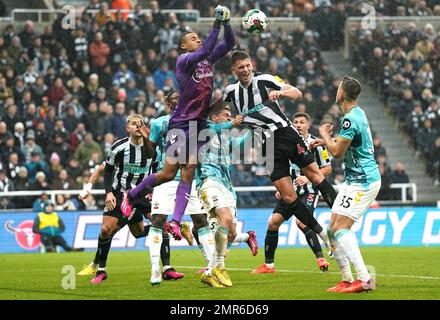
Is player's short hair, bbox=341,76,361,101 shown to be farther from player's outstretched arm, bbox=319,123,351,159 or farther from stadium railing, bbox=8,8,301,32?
stadium railing, bbox=8,8,301,32

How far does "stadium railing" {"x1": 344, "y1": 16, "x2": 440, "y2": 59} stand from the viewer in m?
30.5

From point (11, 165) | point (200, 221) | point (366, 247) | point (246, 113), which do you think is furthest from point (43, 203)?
point (246, 113)

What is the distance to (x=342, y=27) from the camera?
102ft

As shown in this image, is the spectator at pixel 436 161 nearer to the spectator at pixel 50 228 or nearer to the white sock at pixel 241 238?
the spectator at pixel 50 228

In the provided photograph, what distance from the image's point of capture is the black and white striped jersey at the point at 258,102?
1253cm

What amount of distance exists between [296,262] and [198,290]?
221 inches

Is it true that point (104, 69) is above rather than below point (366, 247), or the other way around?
above

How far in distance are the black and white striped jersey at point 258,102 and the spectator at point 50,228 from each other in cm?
1042

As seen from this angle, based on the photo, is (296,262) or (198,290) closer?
(198,290)

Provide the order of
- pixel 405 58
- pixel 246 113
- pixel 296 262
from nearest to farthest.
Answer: pixel 246 113 → pixel 296 262 → pixel 405 58

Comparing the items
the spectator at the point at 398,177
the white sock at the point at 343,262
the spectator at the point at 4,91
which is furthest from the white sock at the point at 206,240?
the spectator at the point at 398,177

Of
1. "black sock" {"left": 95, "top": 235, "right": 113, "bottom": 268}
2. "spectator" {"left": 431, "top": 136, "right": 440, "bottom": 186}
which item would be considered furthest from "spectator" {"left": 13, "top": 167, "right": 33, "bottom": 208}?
"spectator" {"left": 431, "top": 136, "right": 440, "bottom": 186}

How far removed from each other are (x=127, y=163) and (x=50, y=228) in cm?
887

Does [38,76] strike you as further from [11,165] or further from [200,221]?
[200,221]
